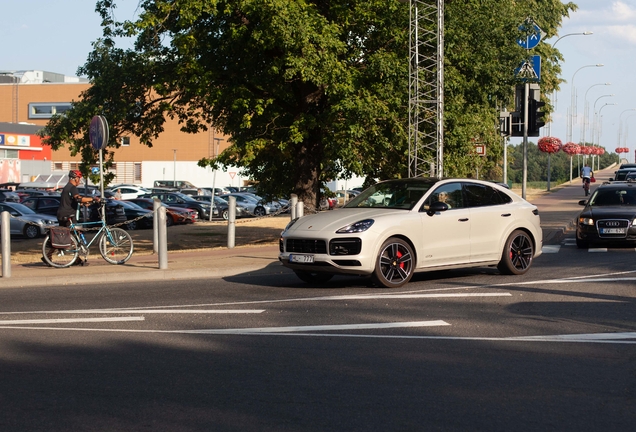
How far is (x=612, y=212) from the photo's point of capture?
19.3m

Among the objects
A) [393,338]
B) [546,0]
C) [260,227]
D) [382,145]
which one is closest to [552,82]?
[546,0]

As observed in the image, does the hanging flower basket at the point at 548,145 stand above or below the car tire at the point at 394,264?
above

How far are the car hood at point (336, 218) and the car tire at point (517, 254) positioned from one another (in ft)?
7.01

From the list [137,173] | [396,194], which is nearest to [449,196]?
[396,194]

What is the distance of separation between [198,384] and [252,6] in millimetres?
13324

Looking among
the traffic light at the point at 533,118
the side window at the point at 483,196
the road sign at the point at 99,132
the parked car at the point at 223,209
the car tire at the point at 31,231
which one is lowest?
the car tire at the point at 31,231

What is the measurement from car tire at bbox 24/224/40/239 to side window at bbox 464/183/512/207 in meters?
22.0

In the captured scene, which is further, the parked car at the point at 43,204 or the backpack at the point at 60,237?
the parked car at the point at 43,204

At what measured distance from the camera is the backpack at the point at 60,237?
A: 15492 millimetres

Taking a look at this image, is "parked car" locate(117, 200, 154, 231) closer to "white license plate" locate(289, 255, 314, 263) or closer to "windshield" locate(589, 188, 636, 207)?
"windshield" locate(589, 188, 636, 207)

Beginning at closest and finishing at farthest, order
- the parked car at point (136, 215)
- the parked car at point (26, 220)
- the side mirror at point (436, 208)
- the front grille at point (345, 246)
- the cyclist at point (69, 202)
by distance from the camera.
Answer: the front grille at point (345, 246) < the side mirror at point (436, 208) < the cyclist at point (69, 202) < the parked car at point (26, 220) < the parked car at point (136, 215)

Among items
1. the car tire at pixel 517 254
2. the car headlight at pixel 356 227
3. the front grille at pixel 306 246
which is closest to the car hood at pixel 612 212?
the car tire at pixel 517 254

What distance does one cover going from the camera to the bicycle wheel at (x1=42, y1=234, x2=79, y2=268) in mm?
15664

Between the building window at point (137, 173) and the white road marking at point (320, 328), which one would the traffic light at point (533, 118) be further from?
the building window at point (137, 173)
